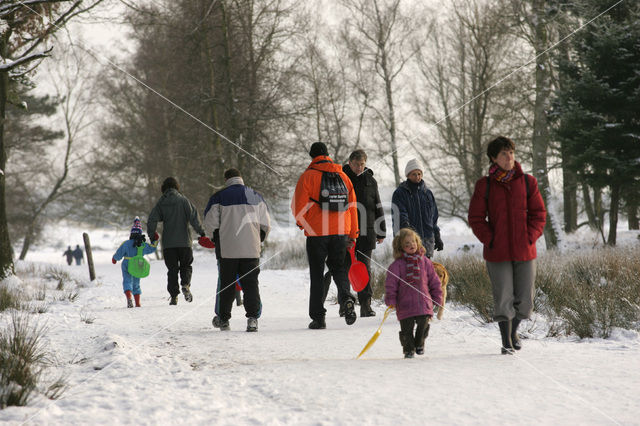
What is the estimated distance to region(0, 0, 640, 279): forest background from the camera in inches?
581

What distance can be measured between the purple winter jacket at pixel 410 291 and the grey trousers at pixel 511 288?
490 mm

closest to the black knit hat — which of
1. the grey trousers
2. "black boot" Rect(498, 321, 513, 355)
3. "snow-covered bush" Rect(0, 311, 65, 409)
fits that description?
the grey trousers

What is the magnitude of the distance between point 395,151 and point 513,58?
6.90 meters

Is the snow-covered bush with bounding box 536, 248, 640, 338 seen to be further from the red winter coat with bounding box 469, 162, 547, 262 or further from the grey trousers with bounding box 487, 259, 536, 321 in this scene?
the red winter coat with bounding box 469, 162, 547, 262

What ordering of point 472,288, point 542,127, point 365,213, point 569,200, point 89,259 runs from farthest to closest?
point 569,200 → point 542,127 → point 89,259 → point 472,288 → point 365,213

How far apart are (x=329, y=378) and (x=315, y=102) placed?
2226 centimetres

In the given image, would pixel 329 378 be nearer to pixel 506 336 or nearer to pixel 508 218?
pixel 506 336

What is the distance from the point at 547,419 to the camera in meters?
3.03

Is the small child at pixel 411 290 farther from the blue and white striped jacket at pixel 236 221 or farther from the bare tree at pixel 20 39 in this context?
the bare tree at pixel 20 39

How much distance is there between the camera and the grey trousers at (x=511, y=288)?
465cm

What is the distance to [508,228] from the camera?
15.1 ft

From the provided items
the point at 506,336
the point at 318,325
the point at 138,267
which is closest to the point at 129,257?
the point at 138,267

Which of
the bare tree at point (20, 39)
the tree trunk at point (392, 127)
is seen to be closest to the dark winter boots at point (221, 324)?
the bare tree at point (20, 39)

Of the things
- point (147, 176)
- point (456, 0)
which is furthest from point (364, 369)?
point (147, 176)
